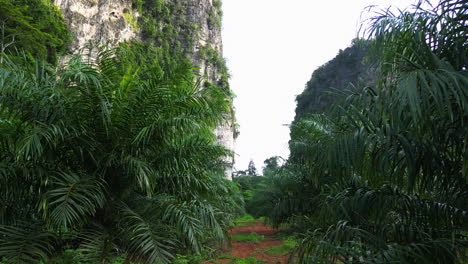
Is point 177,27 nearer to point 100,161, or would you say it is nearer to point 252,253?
point 252,253

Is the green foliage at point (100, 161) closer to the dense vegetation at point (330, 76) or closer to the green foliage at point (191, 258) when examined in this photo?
the green foliage at point (191, 258)

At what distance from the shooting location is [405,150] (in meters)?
2.59

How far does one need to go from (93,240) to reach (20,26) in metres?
12.4

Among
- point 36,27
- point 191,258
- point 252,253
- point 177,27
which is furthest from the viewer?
point 177,27

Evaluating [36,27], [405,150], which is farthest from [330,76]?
[405,150]

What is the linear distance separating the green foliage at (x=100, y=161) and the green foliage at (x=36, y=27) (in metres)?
9.62

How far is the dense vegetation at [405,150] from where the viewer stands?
2.29 m

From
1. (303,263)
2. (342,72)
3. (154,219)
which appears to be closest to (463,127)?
(303,263)

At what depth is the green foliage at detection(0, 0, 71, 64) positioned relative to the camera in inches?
491

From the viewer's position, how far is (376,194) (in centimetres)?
324

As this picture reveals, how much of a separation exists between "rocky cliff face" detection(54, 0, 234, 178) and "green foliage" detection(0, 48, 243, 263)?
923 centimetres

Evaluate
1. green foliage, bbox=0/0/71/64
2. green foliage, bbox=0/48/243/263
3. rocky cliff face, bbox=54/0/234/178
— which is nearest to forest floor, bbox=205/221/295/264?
green foliage, bbox=0/48/243/263

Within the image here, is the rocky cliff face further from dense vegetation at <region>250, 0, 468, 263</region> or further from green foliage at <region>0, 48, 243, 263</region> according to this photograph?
dense vegetation at <region>250, 0, 468, 263</region>

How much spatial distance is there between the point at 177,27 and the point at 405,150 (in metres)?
17.6
